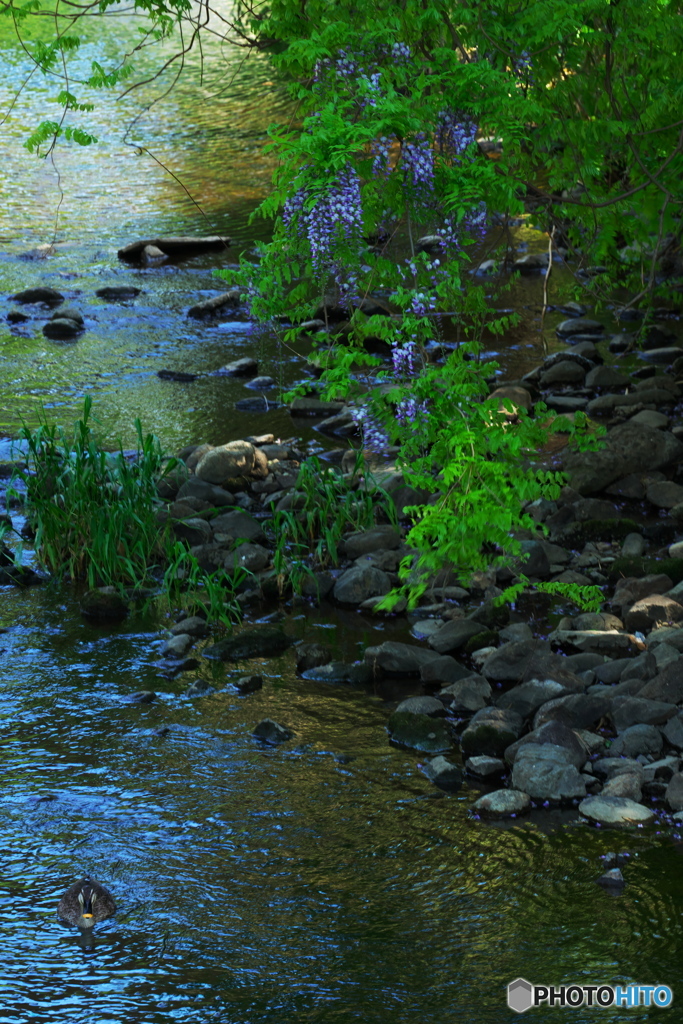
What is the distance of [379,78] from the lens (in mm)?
5910

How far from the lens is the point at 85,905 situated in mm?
3990

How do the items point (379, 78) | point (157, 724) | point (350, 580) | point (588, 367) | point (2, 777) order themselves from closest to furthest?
point (2, 777) → point (157, 724) → point (379, 78) → point (350, 580) → point (588, 367)

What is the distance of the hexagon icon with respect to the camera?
11.7 feet

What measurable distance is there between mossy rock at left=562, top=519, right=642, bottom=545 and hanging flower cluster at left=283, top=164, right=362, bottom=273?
2.34m

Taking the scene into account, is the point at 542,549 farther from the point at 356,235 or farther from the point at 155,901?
the point at 155,901

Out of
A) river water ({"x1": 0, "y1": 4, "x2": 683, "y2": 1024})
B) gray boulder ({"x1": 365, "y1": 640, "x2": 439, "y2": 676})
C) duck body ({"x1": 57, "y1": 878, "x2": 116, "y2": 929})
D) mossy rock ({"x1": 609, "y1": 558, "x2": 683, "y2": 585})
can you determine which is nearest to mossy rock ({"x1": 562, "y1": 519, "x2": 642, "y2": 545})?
mossy rock ({"x1": 609, "y1": 558, "x2": 683, "y2": 585})

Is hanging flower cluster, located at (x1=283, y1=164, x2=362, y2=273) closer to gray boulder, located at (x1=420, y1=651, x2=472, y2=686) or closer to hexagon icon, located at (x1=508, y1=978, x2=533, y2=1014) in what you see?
gray boulder, located at (x1=420, y1=651, x2=472, y2=686)

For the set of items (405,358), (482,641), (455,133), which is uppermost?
(455,133)

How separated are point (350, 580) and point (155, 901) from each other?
283 centimetres

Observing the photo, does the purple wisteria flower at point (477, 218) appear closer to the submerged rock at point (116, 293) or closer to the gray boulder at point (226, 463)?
the gray boulder at point (226, 463)

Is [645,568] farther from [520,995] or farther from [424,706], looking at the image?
[520,995]

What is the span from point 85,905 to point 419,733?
1780 mm

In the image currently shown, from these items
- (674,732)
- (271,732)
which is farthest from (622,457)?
(271,732)

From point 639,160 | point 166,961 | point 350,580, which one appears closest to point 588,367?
point 639,160
